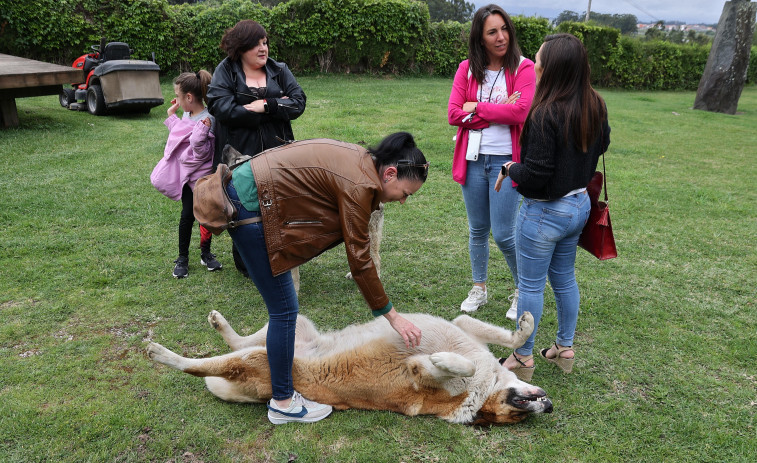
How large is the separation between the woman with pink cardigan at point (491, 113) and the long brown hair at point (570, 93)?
0.86 meters

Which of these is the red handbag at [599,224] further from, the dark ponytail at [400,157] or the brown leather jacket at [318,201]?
the brown leather jacket at [318,201]

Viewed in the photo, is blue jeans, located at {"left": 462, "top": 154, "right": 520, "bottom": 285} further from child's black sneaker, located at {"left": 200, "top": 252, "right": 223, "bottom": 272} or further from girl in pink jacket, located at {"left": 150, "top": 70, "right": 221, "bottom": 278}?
child's black sneaker, located at {"left": 200, "top": 252, "right": 223, "bottom": 272}

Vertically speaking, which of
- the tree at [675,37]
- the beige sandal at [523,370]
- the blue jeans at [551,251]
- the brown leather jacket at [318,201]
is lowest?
the beige sandal at [523,370]

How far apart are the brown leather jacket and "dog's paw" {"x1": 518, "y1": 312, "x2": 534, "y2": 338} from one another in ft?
3.61

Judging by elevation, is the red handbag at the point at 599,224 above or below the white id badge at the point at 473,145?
below

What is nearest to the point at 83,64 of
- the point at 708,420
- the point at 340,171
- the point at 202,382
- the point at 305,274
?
the point at 305,274

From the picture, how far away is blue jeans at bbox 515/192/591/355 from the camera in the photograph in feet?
10.3

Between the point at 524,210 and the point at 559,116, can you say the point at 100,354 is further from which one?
the point at 559,116

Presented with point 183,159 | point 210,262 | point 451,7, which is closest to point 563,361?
point 210,262

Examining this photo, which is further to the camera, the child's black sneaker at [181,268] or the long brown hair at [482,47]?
the child's black sneaker at [181,268]

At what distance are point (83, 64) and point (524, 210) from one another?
39.5 feet

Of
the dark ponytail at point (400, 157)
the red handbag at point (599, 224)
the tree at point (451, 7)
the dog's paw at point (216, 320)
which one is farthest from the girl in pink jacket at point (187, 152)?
the tree at point (451, 7)

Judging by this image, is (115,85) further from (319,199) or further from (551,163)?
(551,163)

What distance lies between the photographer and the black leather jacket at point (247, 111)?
13.4 feet
